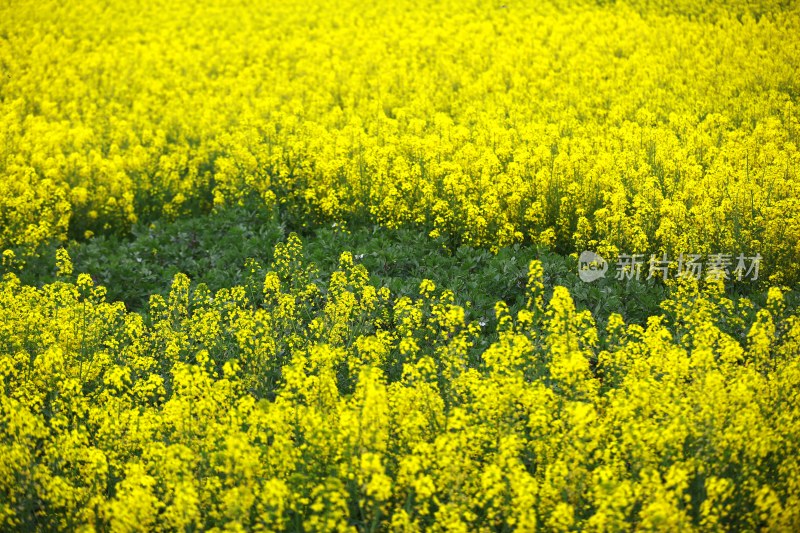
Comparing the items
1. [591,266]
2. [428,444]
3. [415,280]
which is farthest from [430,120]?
[428,444]

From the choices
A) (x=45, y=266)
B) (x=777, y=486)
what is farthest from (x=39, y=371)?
(x=777, y=486)

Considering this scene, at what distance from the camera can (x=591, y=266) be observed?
850 cm

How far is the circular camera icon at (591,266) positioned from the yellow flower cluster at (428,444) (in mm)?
1341

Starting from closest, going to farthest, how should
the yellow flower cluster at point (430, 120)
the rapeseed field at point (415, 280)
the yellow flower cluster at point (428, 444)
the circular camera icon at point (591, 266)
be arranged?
1. the yellow flower cluster at point (428, 444)
2. the rapeseed field at point (415, 280)
3. the circular camera icon at point (591, 266)
4. the yellow flower cluster at point (430, 120)

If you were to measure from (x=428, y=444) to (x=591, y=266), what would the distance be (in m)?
3.94

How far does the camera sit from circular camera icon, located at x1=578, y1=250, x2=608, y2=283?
8.35 m

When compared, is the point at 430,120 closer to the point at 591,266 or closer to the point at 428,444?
the point at 591,266

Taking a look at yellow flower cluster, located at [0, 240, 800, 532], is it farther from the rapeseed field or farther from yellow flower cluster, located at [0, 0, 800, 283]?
yellow flower cluster, located at [0, 0, 800, 283]

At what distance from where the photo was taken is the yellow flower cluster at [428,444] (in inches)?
185

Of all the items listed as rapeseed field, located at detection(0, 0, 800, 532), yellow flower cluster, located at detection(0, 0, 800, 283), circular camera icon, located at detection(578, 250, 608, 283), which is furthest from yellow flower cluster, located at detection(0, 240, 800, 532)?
yellow flower cluster, located at detection(0, 0, 800, 283)

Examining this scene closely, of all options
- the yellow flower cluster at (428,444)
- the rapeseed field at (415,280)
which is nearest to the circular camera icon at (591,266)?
the rapeseed field at (415,280)

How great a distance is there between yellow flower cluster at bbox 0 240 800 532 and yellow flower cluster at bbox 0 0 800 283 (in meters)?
2.70

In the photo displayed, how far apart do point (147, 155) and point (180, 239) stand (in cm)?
288

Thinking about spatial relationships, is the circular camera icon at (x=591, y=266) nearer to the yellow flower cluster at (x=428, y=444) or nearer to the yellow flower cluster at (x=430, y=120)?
the yellow flower cluster at (x=430, y=120)
